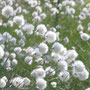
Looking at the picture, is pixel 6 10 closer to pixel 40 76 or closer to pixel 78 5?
pixel 40 76

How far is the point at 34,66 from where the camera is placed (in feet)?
13.6

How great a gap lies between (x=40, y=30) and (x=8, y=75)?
2.29 feet

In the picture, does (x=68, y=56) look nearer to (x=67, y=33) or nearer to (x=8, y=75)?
(x=8, y=75)

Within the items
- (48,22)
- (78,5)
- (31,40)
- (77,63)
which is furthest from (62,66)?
(78,5)

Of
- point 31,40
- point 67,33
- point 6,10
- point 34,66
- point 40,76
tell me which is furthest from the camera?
point 67,33

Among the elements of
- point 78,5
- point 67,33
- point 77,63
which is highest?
point 78,5

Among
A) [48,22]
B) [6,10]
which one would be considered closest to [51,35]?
[6,10]

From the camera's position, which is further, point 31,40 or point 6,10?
point 31,40

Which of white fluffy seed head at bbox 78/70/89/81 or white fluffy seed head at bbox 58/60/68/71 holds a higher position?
white fluffy seed head at bbox 58/60/68/71

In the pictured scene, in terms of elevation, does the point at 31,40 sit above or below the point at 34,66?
above

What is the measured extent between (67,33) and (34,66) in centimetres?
273

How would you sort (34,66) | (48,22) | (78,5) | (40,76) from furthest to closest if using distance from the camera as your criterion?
(78,5) → (48,22) → (34,66) → (40,76)

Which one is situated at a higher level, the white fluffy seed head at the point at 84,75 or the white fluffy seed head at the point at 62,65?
the white fluffy seed head at the point at 62,65

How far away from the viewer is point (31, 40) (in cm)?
539
